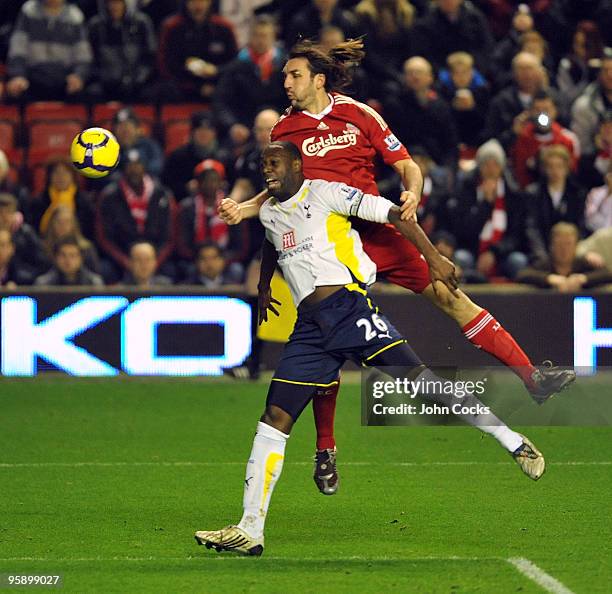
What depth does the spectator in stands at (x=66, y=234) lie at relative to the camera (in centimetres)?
1423

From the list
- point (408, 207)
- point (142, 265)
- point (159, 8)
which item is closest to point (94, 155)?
point (408, 207)

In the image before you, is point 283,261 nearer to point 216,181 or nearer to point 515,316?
point 515,316

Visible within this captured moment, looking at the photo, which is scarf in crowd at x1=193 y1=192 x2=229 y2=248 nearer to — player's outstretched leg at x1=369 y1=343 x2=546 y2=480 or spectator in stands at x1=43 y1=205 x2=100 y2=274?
spectator in stands at x1=43 y1=205 x2=100 y2=274

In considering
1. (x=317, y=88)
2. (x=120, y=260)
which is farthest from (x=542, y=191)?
(x=317, y=88)

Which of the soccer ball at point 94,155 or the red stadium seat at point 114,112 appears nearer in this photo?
the soccer ball at point 94,155

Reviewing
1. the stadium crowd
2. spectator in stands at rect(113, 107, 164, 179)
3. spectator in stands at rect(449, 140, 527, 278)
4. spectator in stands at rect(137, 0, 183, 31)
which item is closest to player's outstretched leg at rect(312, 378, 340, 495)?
the stadium crowd

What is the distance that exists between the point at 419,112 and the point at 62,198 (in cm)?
366

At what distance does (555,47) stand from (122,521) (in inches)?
437

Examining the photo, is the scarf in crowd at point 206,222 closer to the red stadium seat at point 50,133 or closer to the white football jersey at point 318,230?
the red stadium seat at point 50,133

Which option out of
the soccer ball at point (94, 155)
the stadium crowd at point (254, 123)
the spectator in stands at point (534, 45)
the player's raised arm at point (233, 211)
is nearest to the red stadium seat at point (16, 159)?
the stadium crowd at point (254, 123)

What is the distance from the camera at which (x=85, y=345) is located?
529 inches

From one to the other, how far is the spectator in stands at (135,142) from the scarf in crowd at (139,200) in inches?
15.4

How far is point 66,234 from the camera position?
14320 mm

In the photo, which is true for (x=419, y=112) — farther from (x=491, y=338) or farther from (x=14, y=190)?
(x=491, y=338)
